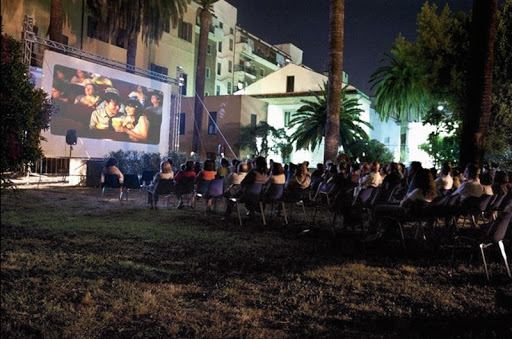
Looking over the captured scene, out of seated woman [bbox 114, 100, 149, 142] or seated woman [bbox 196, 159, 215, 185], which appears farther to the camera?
seated woman [bbox 114, 100, 149, 142]

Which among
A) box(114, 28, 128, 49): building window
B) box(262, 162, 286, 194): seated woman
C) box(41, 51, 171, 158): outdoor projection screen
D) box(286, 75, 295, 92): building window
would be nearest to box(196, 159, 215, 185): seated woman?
box(262, 162, 286, 194): seated woman

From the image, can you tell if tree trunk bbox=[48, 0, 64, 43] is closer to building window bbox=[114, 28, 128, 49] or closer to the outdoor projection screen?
the outdoor projection screen

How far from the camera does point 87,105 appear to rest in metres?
19.3

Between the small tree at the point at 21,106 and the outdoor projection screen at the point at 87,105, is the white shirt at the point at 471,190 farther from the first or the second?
→ the outdoor projection screen at the point at 87,105

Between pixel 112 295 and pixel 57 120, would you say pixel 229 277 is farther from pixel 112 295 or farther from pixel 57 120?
pixel 57 120

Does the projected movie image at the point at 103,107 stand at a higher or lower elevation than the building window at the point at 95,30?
lower

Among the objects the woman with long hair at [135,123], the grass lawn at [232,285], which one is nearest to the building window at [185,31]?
the woman with long hair at [135,123]

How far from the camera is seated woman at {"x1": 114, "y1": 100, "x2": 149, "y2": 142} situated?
21.2m

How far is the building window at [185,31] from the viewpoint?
1448 inches

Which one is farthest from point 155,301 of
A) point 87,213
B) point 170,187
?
point 170,187

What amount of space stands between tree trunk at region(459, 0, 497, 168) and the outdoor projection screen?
14.1 meters

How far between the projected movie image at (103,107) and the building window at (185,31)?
1528cm

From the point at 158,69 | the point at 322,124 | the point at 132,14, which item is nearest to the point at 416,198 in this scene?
the point at 322,124

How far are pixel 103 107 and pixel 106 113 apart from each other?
0.31 metres
